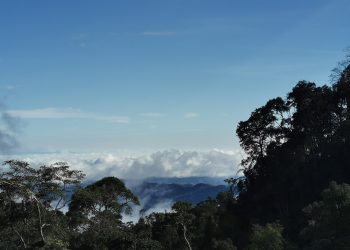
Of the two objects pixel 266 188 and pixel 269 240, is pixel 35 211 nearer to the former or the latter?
pixel 269 240

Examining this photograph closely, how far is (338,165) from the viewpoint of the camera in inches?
2657

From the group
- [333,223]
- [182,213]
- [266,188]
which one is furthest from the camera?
[266,188]

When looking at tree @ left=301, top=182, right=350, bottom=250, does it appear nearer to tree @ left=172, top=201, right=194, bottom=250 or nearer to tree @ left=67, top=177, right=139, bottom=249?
tree @ left=172, top=201, right=194, bottom=250

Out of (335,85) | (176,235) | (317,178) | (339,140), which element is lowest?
(176,235)

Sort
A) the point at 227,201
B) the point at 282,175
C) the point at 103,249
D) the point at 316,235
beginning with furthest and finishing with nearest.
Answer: the point at 227,201, the point at 282,175, the point at 103,249, the point at 316,235

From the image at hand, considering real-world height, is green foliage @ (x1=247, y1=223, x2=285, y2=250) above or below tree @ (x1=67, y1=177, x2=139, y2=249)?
below

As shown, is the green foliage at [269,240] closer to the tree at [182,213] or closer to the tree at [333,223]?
the tree at [333,223]

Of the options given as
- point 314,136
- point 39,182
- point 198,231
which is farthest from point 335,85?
point 39,182

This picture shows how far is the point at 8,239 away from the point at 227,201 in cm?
4394

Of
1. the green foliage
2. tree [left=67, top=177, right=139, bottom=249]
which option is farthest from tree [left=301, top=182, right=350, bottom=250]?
tree [left=67, top=177, right=139, bottom=249]

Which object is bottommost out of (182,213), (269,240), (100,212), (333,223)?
(269,240)

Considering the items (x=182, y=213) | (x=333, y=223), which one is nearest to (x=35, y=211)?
(x=182, y=213)

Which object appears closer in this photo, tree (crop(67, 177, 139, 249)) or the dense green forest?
tree (crop(67, 177, 139, 249))

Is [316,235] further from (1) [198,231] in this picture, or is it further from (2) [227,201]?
(2) [227,201]
